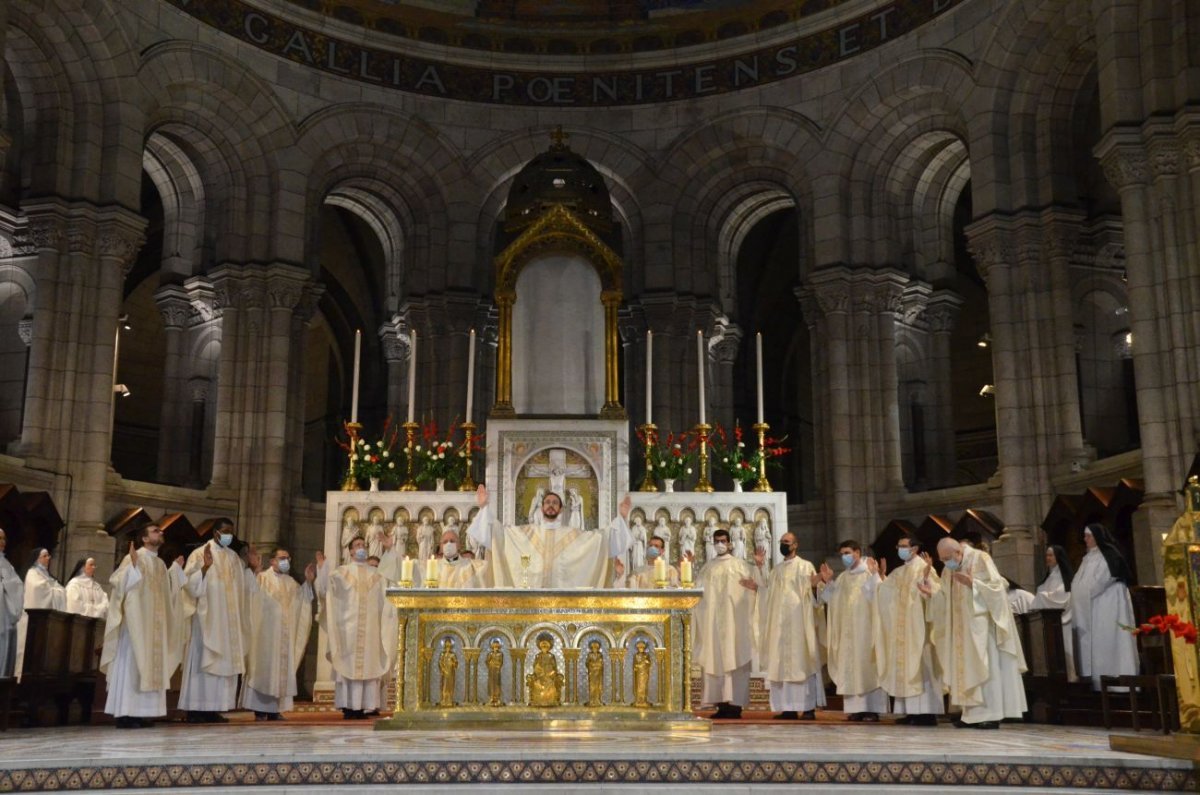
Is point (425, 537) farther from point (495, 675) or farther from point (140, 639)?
point (495, 675)

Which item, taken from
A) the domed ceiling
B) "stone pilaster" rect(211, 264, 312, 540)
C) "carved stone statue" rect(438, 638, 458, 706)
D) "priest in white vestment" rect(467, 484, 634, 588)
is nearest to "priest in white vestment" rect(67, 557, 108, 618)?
"stone pilaster" rect(211, 264, 312, 540)

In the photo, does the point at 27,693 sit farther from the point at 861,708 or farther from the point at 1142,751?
the point at 1142,751

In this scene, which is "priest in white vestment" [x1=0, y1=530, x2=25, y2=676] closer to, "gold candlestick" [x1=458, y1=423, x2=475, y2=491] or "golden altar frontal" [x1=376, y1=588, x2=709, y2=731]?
"golden altar frontal" [x1=376, y1=588, x2=709, y2=731]

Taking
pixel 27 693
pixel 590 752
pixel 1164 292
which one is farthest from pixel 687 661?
pixel 1164 292

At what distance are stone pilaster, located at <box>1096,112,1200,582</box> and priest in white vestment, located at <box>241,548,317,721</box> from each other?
927cm

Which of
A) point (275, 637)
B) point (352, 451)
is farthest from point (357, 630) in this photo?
point (352, 451)

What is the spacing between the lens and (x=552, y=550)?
12.0 metres

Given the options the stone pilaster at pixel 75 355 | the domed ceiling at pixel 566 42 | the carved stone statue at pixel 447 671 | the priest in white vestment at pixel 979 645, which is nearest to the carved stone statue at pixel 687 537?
the priest in white vestment at pixel 979 645

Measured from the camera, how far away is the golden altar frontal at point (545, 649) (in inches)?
437

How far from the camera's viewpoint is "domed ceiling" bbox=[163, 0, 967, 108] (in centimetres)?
2145

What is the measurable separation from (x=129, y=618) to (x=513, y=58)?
1317 centimetres

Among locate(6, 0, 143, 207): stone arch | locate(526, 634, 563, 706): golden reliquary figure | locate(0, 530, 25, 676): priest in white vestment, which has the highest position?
locate(6, 0, 143, 207): stone arch

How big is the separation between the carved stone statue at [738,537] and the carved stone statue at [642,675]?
15.4 feet

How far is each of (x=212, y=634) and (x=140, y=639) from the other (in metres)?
0.89
